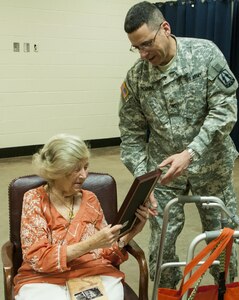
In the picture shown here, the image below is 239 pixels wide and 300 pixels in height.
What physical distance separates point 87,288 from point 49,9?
15.8ft

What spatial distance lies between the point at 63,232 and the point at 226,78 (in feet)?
3.05

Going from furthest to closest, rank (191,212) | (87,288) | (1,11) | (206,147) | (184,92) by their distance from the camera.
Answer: (1,11) < (191,212) < (184,92) < (206,147) < (87,288)

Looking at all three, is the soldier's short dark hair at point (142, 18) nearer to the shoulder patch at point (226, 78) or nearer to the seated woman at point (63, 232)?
the shoulder patch at point (226, 78)

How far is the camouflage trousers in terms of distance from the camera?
2072mm

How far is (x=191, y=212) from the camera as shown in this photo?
394 cm

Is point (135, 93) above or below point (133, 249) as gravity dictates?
above

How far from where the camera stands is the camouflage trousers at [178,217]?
6.80 feet

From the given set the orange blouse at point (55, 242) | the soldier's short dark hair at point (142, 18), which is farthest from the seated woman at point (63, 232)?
the soldier's short dark hair at point (142, 18)

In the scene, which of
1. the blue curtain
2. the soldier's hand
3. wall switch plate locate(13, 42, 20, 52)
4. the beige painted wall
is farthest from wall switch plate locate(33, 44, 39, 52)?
the soldier's hand

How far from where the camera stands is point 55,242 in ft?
5.63

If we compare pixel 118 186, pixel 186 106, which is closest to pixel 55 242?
pixel 186 106

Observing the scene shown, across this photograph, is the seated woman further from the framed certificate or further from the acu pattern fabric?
the acu pattern fabric

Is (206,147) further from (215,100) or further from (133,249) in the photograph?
(133,249)

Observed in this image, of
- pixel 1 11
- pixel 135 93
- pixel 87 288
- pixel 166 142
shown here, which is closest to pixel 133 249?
pixel 87 288
